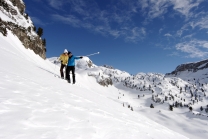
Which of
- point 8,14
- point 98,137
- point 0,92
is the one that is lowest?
point 98,137

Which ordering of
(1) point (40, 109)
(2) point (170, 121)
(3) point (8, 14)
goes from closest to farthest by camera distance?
(1) point (40, 109), (3) point (8, 14), (2) point (170, 121)

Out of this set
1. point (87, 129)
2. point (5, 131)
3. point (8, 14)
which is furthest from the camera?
point (8, 14)

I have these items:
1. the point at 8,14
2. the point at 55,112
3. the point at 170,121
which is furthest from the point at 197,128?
the point at 55,112

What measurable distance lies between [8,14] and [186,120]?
12300cm

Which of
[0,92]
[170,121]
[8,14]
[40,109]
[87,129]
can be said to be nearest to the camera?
[87,129]

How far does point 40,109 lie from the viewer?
6.11 metres

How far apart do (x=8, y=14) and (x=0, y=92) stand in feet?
167

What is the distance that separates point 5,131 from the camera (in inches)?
153

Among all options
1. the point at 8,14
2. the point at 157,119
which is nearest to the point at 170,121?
the point at 157,119

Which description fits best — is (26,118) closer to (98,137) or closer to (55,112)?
(55,112)

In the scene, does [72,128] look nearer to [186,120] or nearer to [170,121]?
[170,121]

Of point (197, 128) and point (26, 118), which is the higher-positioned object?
point (26, 118)

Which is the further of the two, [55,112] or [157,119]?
[157,119]

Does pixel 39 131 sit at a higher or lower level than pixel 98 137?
higher
